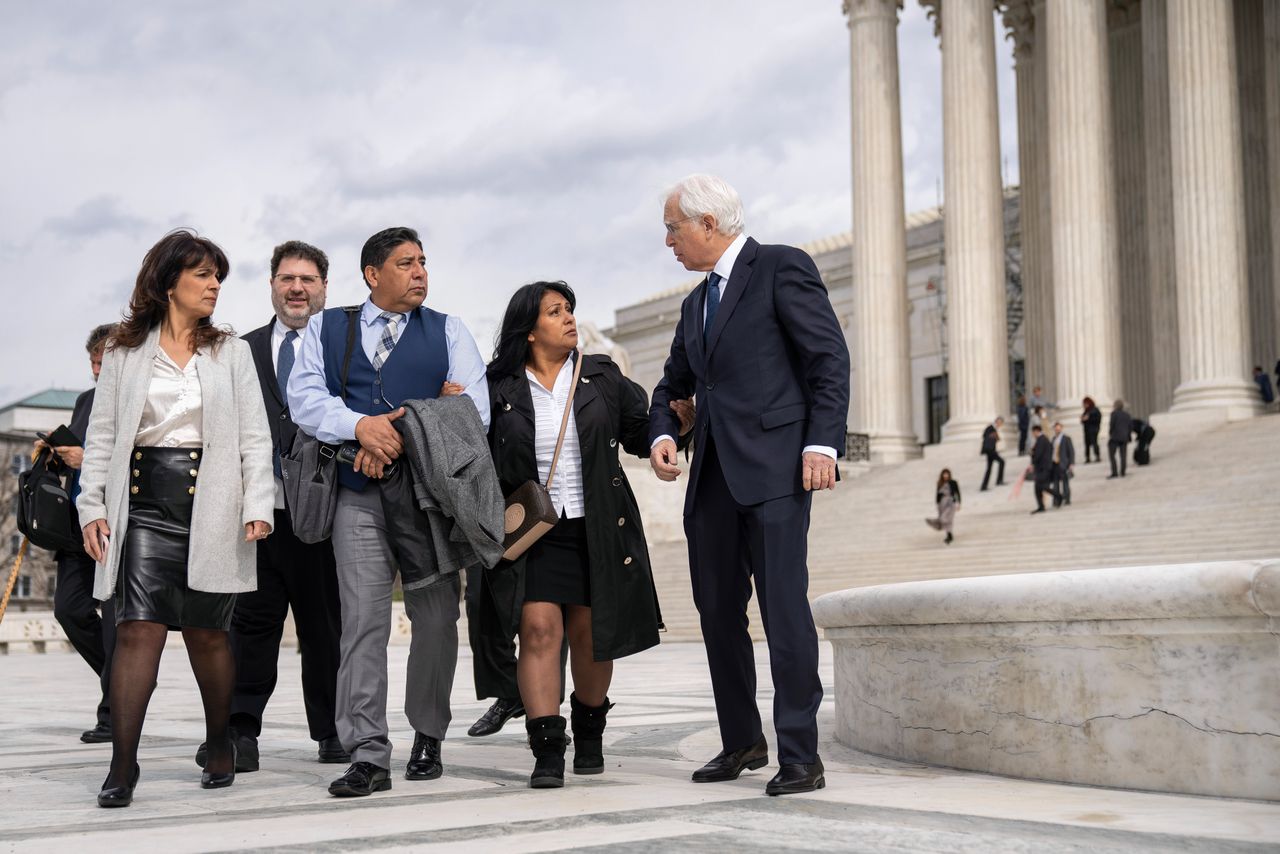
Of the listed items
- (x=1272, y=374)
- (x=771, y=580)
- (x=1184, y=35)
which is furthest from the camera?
(x=1272, y=374)

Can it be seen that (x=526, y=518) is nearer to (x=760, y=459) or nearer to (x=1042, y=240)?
(x=760, y=459)

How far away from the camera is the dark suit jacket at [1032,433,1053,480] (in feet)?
81.6

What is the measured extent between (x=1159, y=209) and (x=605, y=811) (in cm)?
3731

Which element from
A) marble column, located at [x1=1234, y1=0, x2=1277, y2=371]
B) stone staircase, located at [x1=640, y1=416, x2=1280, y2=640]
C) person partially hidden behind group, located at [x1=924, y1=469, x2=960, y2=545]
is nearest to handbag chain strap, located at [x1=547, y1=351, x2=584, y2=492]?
stone staircase, located at [x1=640, y1=416, x2=1280, y2=640]

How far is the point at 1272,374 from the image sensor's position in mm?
36531

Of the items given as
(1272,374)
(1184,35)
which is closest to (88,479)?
(1184,35)

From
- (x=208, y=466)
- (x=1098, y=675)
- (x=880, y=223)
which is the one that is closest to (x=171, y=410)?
(x=208, y=466)

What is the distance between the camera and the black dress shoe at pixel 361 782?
15.5 ft

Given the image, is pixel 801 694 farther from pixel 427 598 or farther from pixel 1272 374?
pixel 1272 374

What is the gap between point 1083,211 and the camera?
1330 inches

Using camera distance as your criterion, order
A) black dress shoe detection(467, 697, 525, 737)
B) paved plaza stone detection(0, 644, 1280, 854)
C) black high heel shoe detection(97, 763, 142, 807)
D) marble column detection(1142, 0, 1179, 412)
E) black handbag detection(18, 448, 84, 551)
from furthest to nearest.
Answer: marble column detection(1142, 0, 1179, 412), black dress shoe detection(467, 697, 525, 737), black handbag detection(18, 448, 84, 551), black high heel shoe detection(97, 763, 142, 807), paved plaza stone detection(0, 644, 1280, 854)

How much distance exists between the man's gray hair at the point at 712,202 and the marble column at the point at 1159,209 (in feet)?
111

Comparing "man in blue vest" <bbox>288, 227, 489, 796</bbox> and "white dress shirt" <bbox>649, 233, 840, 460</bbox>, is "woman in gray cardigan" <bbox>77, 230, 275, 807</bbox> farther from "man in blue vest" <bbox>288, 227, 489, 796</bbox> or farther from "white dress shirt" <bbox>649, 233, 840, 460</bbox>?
"white dress shirt" <bbox>649, 233, 840, 460</bbox>

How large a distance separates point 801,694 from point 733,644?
1.55 ft
